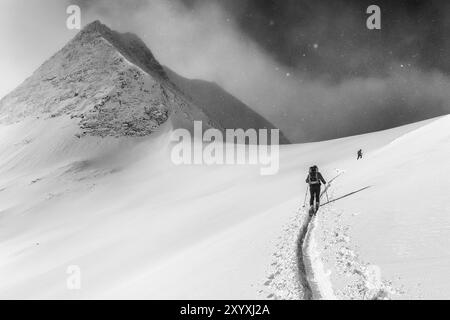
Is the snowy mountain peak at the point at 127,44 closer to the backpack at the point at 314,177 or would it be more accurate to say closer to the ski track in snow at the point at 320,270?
the backpack at the point at 314,177

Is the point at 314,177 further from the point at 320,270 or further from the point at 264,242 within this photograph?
the point at 320,270

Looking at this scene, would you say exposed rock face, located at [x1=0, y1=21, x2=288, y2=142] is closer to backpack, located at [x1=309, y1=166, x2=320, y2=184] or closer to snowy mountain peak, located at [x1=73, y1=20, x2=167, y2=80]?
snowy mountain peak, located at [x1=73, y1=20, x2=167, y2=80]

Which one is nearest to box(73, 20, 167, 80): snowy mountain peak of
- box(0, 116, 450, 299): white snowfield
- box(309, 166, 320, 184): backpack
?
box(0, 116, 450, 299): white snowfield

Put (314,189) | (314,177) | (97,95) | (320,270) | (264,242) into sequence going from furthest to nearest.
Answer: (97,95)
(314,177)
(314,189)
(264,242)
(320,270)

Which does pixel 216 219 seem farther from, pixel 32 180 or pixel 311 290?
pixel 32 180

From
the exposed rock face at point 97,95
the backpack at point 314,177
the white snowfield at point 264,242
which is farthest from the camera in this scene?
the exposed rock face at point 97,95

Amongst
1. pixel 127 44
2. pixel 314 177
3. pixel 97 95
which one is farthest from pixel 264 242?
pixel 127 44

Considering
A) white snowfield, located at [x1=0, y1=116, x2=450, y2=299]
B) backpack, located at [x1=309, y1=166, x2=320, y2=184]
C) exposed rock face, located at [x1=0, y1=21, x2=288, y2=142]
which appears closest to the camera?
white snowfield, located at [x1=0, y1=116, x2=450, y2=299]

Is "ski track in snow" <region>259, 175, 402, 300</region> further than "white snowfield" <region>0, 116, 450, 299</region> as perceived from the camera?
No

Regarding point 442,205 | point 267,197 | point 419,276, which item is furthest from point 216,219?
point 419,276

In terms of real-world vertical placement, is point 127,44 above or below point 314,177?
above

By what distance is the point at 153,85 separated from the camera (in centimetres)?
9519

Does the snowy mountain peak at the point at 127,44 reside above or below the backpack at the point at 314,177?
above

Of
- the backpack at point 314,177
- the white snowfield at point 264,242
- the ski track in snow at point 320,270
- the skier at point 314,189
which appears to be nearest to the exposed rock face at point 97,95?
the white snowfield at point 264,242
